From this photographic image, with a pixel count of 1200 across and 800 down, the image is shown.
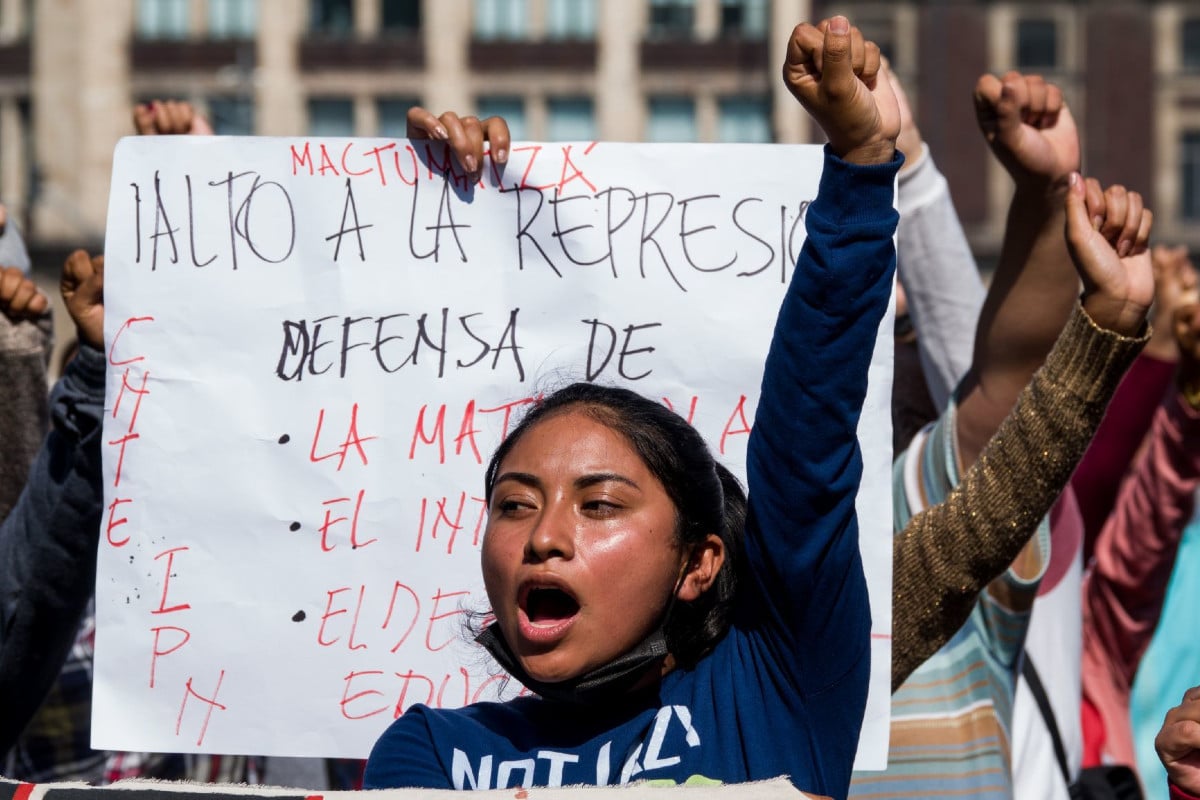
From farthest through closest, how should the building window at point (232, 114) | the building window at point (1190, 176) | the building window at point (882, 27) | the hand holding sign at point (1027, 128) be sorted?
the building window at point (882, 27) → the building window at point (1190, 176) → the building window at point (232, 114) → the hand holding sign at point (1027, 128)

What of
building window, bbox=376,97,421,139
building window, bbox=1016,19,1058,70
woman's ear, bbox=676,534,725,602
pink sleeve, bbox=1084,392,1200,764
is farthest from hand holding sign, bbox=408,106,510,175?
building window, bbox=1016,19,1058,70

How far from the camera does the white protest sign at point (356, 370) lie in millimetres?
2418

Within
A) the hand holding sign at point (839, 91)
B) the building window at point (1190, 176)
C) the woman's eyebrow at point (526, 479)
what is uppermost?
the hand holding sign at point (839, 91)

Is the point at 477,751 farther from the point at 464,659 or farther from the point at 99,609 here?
the point at 99,609

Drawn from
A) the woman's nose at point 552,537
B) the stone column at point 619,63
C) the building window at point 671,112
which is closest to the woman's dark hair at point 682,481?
the woman's nose at point 552,537

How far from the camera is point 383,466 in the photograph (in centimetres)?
246

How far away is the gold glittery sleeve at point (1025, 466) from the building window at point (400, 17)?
1205 inches

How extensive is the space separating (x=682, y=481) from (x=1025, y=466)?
1.60ft

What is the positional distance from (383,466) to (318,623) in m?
0.23

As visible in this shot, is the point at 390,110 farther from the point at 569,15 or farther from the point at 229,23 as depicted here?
the point at 569,15

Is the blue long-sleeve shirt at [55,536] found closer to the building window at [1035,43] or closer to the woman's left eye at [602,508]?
the woman's left eye at [602,508]

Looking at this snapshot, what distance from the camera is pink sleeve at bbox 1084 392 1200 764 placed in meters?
3.46

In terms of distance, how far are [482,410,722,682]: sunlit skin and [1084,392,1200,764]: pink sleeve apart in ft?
5.87

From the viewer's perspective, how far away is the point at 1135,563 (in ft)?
11.6
